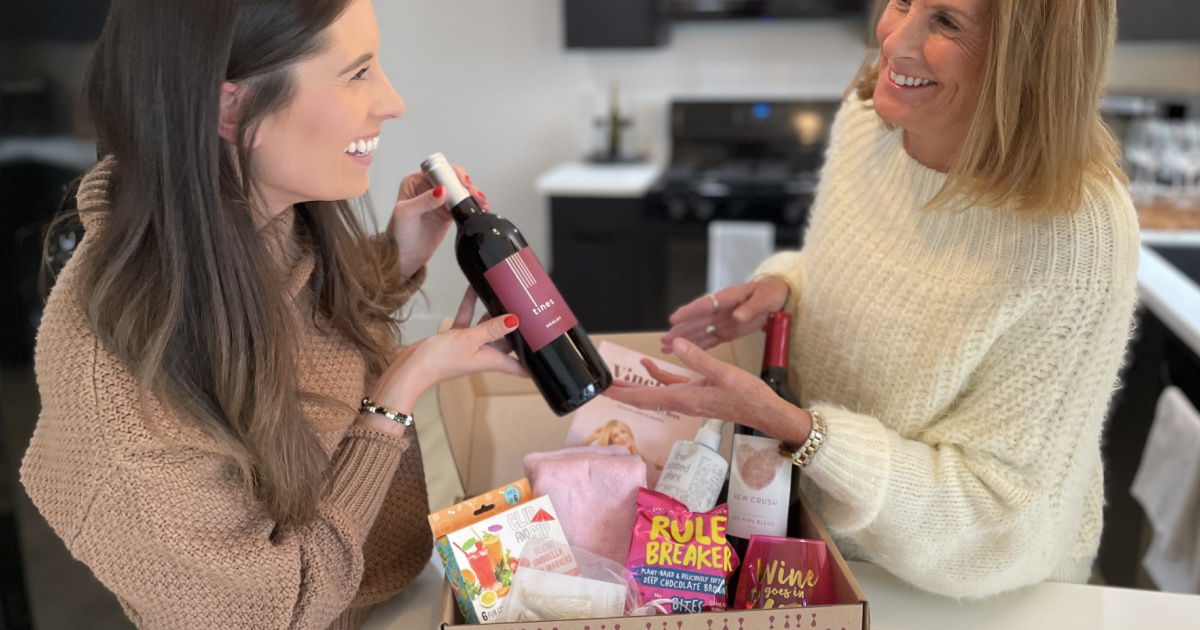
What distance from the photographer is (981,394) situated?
3.02ft

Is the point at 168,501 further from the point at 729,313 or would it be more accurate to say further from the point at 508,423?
the point at 729,313

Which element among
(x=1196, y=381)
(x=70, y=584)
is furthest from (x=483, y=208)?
(x=1196, y=381)

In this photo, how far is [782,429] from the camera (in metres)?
0.89

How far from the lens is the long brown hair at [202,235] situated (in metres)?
0.73

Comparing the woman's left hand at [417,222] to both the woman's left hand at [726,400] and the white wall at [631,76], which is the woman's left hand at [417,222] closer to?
the woman's left hand at [726,400]

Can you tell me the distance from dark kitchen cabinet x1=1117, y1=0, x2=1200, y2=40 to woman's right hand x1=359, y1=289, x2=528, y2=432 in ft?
9.41

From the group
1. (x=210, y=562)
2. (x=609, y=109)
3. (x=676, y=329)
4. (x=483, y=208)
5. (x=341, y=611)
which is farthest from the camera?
(x=609, y=109)

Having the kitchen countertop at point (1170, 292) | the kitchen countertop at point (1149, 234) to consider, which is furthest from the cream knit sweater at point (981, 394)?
the kitchen countertop at point (1149, 234)

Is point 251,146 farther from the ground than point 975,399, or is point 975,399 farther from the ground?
point 251,146

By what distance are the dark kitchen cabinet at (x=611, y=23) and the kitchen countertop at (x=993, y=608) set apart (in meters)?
2.63

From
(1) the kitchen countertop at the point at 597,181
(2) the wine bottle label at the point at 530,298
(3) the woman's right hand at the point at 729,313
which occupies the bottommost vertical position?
(1) the kitchen countertop at the point at 597,181

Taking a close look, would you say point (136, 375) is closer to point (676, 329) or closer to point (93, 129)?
point (93, 129)

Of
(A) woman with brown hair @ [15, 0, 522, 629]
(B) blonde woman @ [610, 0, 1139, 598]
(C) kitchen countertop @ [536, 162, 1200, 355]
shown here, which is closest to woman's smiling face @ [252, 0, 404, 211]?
(A) woman with brown hair @ [15, 0, 522, 629]

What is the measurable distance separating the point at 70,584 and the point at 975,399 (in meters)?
1.80
